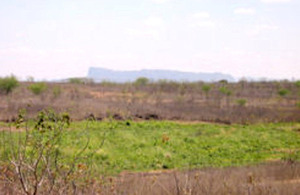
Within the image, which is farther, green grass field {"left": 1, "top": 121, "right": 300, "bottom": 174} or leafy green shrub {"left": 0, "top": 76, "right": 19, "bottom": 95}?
leafy green shrub {"left": 0, "top": 76, "right": 19, "bottom": 95}

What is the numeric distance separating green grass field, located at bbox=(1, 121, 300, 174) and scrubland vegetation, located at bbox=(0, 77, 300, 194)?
0.05 metres

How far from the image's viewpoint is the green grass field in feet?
46.0

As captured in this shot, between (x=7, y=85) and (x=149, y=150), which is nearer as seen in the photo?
(x=149, y=150)

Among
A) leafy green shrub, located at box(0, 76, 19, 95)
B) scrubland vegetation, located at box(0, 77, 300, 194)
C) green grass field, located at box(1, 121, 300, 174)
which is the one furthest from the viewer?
leafy green shrub, located at box(0, 76, 19, 95)

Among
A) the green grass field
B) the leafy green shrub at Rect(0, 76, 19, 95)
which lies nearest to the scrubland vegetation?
the green grass field

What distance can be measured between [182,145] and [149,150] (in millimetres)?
2127

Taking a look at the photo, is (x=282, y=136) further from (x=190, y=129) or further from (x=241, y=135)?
(x=190, y=129)

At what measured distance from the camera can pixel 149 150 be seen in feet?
52.6

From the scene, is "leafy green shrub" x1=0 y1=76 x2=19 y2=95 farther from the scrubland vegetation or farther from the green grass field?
the green grass field

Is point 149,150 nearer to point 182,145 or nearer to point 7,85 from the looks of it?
point 182,145

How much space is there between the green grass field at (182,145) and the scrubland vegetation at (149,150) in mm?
46

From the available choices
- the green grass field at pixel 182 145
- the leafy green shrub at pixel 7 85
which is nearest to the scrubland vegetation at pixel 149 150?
the green grass field at pixel 182 145

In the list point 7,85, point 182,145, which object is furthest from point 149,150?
point 7,85

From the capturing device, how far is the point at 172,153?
15805 mm
